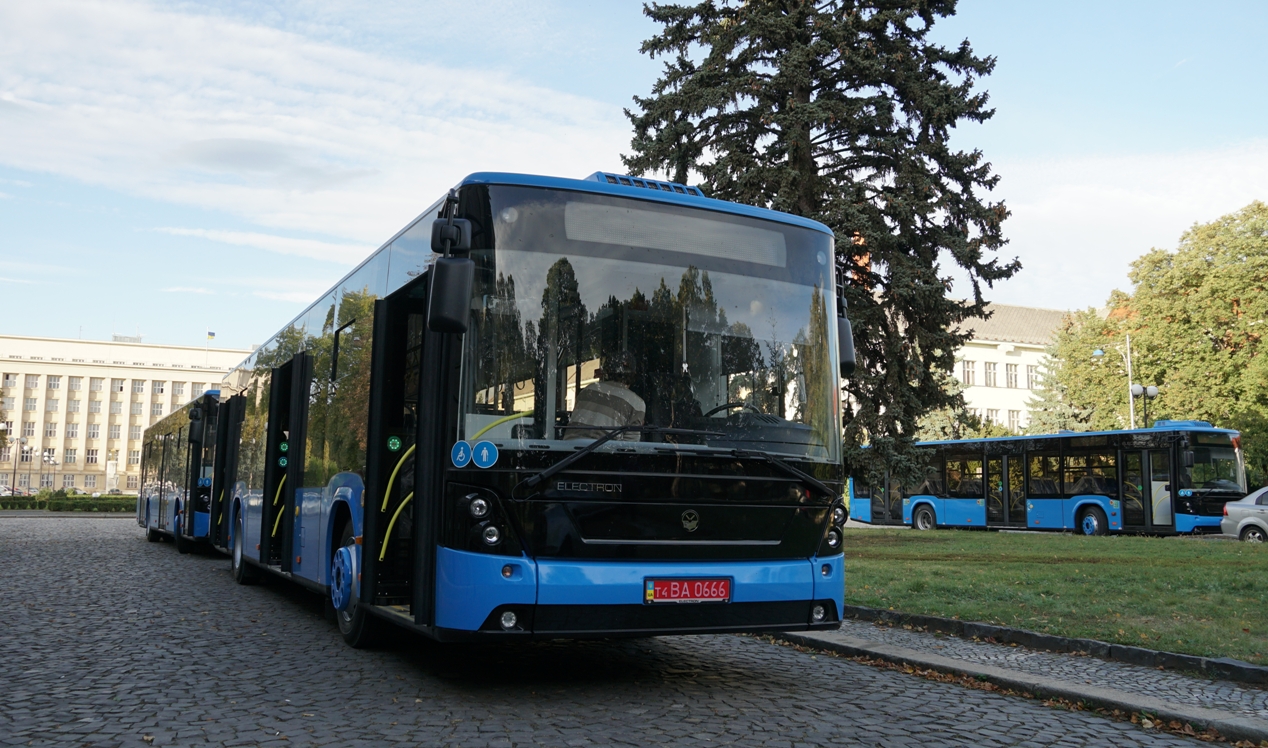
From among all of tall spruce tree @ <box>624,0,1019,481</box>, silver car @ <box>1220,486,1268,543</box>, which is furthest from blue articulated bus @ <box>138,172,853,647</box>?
silver car @ <box>1220,486,1268,543</box>

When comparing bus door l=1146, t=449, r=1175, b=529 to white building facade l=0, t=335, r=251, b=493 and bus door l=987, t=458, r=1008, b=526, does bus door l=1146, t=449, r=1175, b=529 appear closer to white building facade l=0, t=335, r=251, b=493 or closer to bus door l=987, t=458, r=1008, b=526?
bus door l=987, t=458, r=1008, b=526

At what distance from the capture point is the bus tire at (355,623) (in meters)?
8.81

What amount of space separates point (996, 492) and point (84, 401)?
113111mm

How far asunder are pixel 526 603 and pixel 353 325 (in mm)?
3992

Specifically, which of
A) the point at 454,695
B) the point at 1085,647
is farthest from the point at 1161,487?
the point at 454,695

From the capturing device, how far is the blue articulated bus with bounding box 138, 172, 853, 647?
6.61m

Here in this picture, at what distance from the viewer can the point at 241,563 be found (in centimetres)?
1492

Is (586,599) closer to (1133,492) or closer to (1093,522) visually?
(1133,492)

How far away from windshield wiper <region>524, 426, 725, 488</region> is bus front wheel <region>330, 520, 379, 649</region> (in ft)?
9.17

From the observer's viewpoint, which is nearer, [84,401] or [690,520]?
[690,520]

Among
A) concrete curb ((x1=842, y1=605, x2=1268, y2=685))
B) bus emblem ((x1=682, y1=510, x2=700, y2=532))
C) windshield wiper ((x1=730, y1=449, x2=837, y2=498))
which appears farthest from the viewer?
concrete curb ((x1=842, y1=605, x2=1268, y2=685))

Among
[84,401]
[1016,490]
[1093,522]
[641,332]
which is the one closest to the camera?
[641,332]

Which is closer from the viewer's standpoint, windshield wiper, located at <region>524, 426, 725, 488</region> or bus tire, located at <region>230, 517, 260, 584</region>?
windshield wiper, located at <region>524, 426, 725, 488</region>

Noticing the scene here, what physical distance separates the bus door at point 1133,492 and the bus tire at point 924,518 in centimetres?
774
